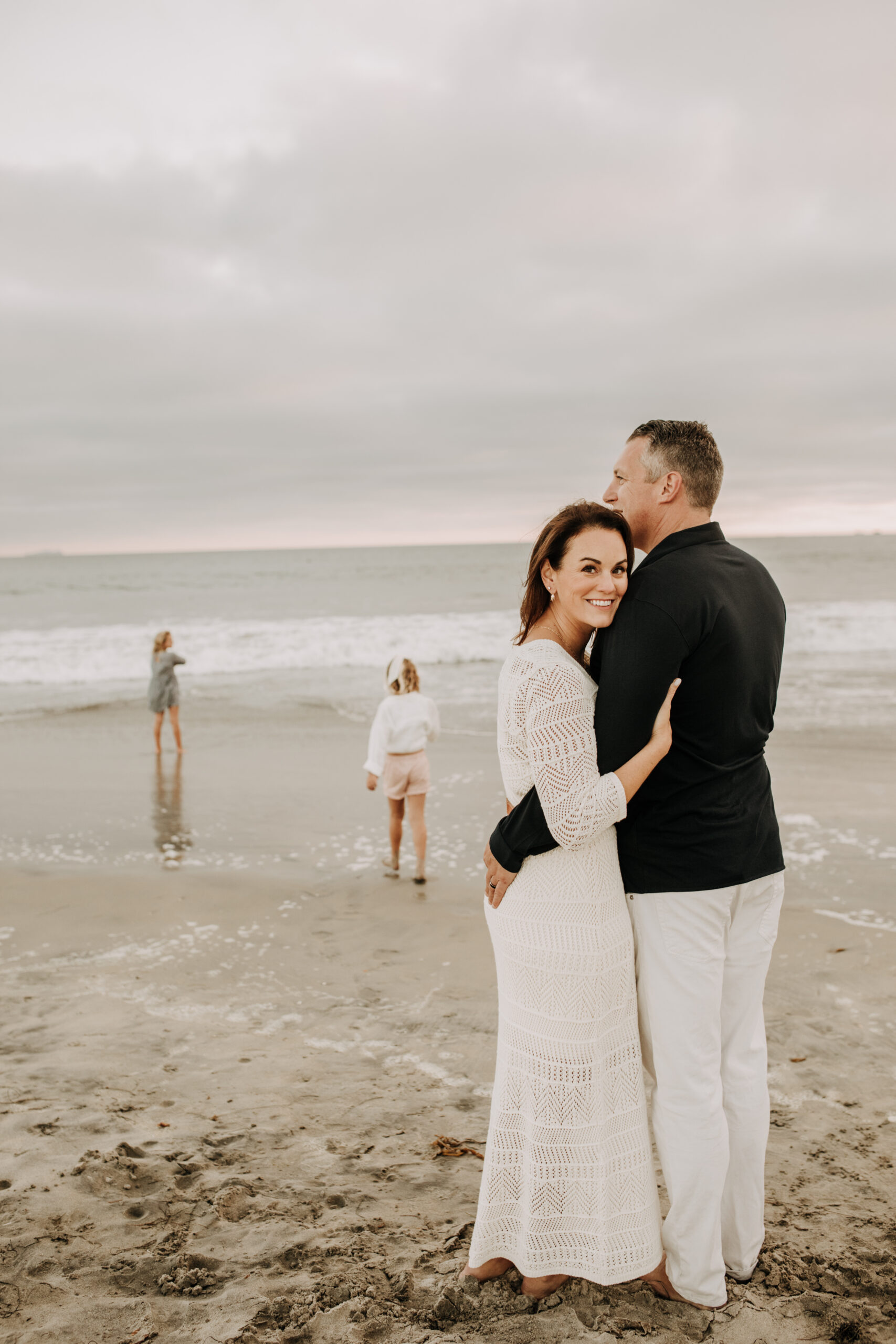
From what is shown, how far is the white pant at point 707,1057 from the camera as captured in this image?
2.43m

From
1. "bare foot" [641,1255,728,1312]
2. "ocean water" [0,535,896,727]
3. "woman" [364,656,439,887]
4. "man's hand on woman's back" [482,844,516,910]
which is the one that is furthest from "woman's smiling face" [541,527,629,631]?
"ocean water" [0,535,896,727]

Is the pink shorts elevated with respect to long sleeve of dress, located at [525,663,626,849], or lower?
lower

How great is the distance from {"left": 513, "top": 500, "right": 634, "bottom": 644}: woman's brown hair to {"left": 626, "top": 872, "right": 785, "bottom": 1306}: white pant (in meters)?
0.87

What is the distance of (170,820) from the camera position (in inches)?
346

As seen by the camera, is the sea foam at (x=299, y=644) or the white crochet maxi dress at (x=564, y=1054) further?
the sea foam at (x=299, y=644)

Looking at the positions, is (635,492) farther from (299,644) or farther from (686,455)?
(299,644)

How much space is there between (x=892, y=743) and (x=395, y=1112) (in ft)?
31.4

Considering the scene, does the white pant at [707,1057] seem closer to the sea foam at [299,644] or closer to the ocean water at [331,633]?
the ocean water at [331,633]

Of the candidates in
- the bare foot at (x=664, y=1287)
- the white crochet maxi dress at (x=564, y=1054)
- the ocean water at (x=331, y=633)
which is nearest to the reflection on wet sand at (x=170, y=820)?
the ocean water at (x=331, y=633)

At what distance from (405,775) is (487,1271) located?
15.7ft

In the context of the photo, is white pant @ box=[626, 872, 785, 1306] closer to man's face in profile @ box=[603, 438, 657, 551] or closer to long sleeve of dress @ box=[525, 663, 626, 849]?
long sleeve of dress @ box=[525, 663, 626, 849]

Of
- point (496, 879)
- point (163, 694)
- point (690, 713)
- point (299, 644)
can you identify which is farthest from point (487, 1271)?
point (299, 644)

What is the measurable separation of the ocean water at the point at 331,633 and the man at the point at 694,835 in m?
11.1

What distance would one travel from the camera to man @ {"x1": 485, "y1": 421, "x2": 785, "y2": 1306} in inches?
93.3
